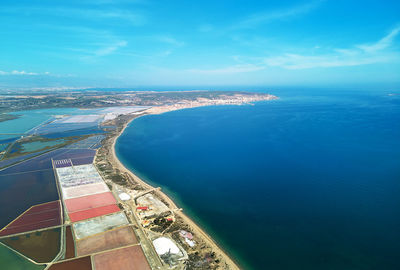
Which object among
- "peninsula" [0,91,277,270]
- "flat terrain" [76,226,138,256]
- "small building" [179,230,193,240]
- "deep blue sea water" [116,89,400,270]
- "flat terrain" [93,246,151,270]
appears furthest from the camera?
"small building" [179,230,193,240]

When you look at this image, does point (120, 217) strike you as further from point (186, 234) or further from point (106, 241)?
point (186, 234)

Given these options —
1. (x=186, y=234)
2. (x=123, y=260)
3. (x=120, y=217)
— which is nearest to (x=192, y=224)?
(x=186, y=234)

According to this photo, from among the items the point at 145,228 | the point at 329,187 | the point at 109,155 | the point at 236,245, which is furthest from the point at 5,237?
the point at 329,187

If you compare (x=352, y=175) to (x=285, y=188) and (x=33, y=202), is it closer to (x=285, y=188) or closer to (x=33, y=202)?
(x=285, y=188)

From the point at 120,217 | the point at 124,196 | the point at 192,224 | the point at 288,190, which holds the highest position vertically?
the point at 288,190

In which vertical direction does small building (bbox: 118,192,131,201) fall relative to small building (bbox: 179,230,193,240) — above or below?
above

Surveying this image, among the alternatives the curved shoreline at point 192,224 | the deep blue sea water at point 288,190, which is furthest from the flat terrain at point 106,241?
the deep blue sea water at point 288,190

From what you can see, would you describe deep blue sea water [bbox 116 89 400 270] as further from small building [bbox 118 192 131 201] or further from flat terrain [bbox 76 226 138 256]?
flat terrain [bbox 76 226 138 256]

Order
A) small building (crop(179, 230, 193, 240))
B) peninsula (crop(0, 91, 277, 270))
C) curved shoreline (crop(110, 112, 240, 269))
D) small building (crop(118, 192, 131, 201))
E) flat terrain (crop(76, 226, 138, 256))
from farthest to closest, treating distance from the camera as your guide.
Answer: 1. small building (crop(118, 192, 131, 201))
2. small building (crop(179, 230, 193, 240))
3. flat terrain (crop(76, 226, 138, 256))
4. curved shoreline (crop(110, 112, 240, 269))
5. peninsula (crop(0, 91, 277, 270))

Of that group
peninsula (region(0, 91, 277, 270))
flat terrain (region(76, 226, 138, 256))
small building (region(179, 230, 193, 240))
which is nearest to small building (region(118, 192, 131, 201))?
peninsula (region(0, 91, 277, 270))
